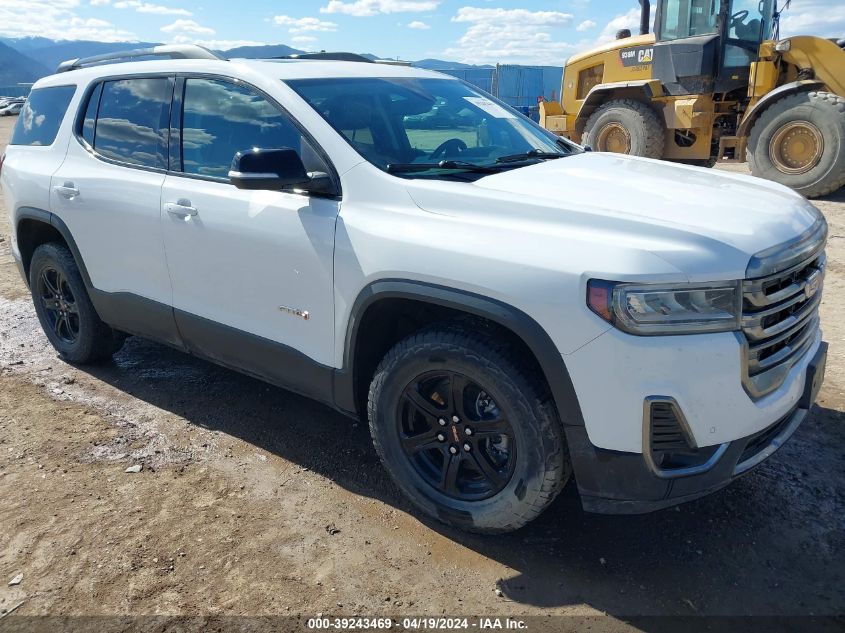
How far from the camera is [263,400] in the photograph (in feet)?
14.2

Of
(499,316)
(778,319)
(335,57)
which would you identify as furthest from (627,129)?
(499,316)

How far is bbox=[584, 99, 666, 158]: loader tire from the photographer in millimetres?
11508

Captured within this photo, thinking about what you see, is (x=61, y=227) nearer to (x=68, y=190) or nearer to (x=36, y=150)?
(x=68, y=190)

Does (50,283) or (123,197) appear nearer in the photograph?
(123,197)

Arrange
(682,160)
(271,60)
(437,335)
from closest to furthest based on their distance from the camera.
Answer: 1. (437,335)
2. (271,60)
3. (682,160)

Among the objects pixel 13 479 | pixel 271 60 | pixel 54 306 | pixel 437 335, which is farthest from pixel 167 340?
pixel 437 335

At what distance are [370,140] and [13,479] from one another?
8.01 feet

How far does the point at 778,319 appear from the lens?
2.52 meters

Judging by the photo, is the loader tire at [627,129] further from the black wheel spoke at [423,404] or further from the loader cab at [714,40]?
the black wheel spoke at [423,404]

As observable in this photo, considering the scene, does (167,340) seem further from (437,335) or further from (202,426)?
(437,335)

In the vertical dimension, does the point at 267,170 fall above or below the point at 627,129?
above

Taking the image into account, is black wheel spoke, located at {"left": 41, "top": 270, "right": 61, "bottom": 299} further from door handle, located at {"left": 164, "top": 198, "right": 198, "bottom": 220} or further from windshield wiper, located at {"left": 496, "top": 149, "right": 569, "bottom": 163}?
windshield wiper, located at {"left": 496, "top": 149, "right": 569, "bottom": 163}

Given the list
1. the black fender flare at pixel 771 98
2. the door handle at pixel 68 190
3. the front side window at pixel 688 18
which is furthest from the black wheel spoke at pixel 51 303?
the front side window at pixel 688 18

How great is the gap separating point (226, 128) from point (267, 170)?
0.75 meters
